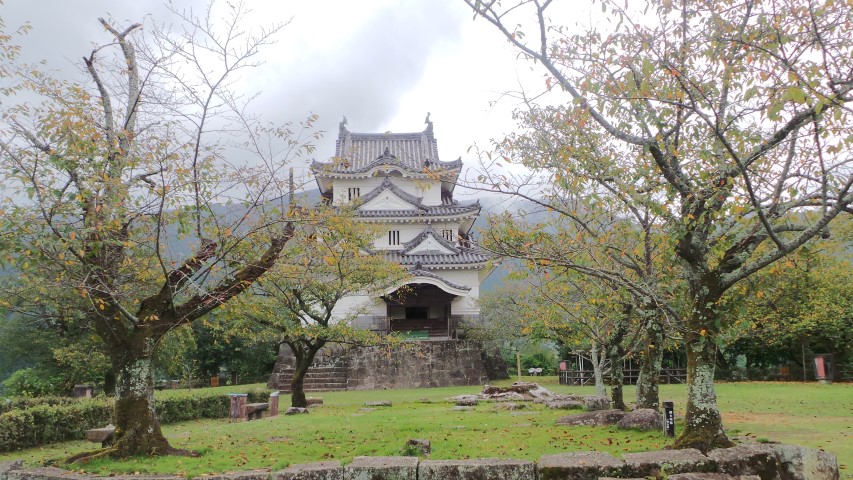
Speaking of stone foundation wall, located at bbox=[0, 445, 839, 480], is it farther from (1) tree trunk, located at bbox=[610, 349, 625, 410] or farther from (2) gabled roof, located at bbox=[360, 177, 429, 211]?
(2) gabled roof, located at bbox=[360, 177, 429, 211]

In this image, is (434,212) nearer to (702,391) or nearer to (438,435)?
(438,435)

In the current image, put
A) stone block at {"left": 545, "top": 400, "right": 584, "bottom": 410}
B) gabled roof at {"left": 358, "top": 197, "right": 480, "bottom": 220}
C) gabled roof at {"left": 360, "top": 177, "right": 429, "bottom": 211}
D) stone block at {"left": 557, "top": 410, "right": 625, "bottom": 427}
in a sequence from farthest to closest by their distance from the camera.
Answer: gabled roof at {"left": 360, "top": 177, "right": 429, "bottom": 211}, gabled roof at {"left": 358, "top": 197, "right": 480, "bottom": 220}, stone block at {"left": 545, "top": 400, "right": 584, "bottom": 410}, stone block at {"left": 557, "top": 410, "right": 625, "bottom": 427}

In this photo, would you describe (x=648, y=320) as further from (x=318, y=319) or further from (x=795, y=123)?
(x=318, y=319)

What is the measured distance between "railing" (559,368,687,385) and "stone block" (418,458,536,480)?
22.6 metres

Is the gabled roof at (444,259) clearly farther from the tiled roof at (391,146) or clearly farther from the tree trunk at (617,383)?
the tree trunk at (617,383)

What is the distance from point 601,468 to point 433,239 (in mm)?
27853

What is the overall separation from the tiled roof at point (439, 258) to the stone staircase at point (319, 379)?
24.0 feet

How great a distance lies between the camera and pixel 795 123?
6309 millimetres

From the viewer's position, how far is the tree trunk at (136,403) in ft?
26.8

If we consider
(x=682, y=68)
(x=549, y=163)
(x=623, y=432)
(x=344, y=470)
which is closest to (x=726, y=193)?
(x=682, y=68)

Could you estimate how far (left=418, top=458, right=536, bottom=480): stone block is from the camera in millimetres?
6117

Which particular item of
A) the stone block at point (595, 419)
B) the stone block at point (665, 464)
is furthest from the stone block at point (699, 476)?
the stone block at point (595, 419)

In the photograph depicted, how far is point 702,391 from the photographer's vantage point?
23.4 ft

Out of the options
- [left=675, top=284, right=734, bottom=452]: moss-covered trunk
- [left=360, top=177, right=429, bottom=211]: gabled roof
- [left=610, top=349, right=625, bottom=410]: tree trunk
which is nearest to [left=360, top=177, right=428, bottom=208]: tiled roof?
[left=360, top=177, right=429, bottom=211]: gabled roof
